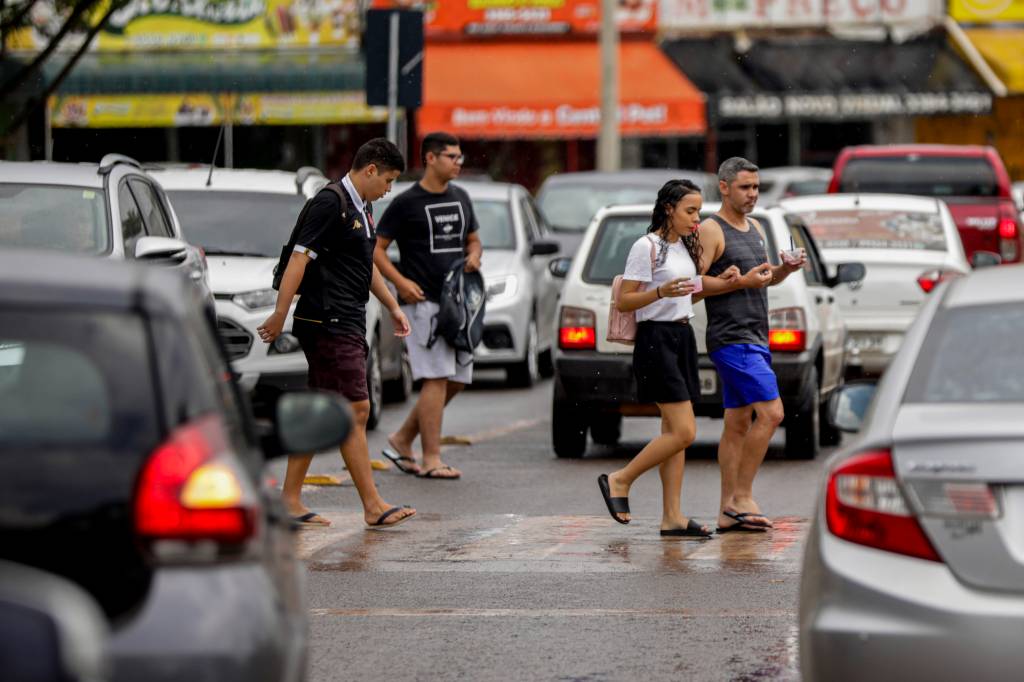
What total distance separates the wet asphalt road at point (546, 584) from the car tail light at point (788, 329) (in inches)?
28.4

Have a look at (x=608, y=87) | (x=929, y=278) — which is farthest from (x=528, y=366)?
(x=608, y=87)

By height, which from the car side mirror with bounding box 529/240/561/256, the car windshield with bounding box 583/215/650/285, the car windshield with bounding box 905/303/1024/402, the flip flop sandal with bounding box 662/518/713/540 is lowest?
the flip flop sandal with bounding box 662/518/713/540

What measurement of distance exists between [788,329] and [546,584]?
4.63m

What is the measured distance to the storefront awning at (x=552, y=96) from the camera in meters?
36.2

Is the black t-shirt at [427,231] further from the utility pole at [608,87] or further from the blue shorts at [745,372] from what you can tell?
the utility pole at [608,87]

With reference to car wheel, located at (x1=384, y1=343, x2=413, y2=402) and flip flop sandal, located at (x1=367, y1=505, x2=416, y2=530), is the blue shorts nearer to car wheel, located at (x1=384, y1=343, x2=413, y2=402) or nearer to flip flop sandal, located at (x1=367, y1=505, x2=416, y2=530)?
flip flop sandal, located at (x1=367, y1=505, x2=416, y2=530)

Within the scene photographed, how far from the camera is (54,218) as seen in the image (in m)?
11.2

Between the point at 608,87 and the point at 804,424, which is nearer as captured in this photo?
the point at 804,424

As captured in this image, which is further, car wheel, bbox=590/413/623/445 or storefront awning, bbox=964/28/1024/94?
storefront awning, bbox=964/28/1024/94

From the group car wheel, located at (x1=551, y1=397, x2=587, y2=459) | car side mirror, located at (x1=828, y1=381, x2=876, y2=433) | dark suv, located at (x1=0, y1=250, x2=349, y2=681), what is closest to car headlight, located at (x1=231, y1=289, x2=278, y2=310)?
car wheel, located at (x1=551, y1=397, x2=587, y2=459)

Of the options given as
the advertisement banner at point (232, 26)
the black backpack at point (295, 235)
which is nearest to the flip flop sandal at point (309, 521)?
the black backpack at point (295, 235)

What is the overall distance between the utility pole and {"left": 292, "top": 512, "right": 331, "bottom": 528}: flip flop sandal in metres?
20.3

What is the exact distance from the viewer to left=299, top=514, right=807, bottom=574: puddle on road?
9.08 meters

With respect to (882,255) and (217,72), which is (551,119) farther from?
(882,255)
